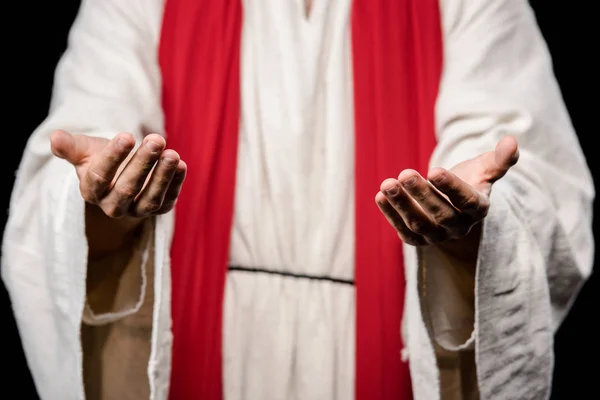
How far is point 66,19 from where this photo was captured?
67.8 inches

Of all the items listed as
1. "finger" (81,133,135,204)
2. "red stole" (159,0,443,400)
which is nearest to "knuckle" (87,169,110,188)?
"finger" (81,133,135,204)

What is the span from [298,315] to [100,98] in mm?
395

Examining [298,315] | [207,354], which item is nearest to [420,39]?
[298,315]

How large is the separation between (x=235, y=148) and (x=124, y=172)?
0.99ft

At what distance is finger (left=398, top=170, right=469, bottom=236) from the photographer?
34.2 inches

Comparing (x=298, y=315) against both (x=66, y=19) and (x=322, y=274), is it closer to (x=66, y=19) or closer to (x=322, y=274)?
(x=322, y=274)

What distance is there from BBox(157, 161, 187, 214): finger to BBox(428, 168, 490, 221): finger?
0.84 feet

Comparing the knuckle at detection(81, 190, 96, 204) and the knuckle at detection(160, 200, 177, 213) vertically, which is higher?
the knuckle at detection(81, 190, 96, 204)

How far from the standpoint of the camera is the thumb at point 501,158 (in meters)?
0.92

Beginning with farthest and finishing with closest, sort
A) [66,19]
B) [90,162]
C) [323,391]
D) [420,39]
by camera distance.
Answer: [66,19]
[420,39]
[323,391]
[90,162]

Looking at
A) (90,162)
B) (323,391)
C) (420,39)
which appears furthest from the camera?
(420,39)

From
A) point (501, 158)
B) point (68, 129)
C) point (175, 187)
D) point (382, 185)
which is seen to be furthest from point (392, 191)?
point (68, 129)

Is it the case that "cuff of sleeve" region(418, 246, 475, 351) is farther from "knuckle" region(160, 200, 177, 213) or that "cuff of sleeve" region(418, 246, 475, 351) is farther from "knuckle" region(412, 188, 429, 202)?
"knuckle" region(160, 200, 177, 213)

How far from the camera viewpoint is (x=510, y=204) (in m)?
1.07
